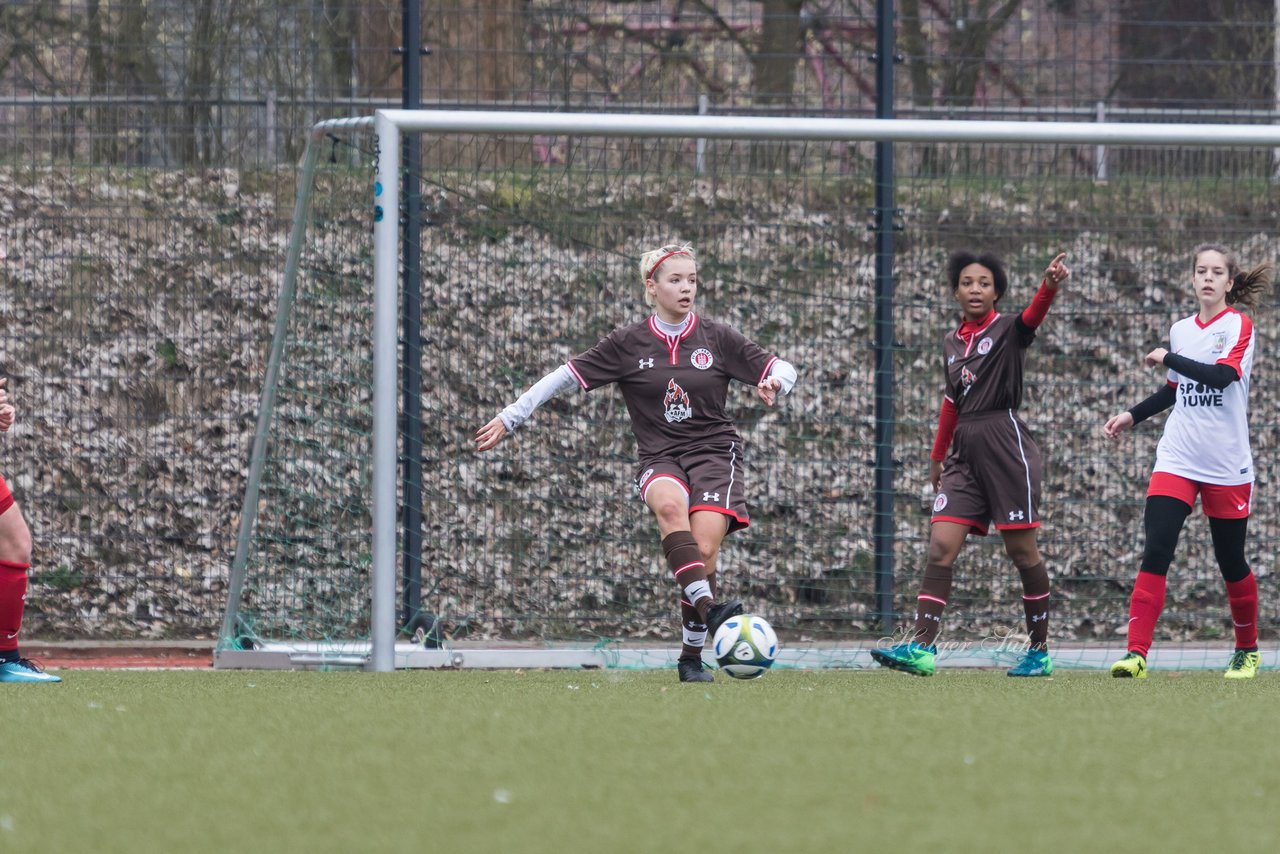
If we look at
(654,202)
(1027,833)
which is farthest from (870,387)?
(1027,833)

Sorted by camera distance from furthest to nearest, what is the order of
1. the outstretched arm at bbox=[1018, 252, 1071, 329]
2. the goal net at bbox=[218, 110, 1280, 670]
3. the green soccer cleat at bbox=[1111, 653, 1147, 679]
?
the goal net at bbox=[218, 110, 1280, 670]
the green soccer cleat at bbox=[1111, 653, 1147, 679]
the outstretched arm at bbox=[1018, 252, 1071, 329]

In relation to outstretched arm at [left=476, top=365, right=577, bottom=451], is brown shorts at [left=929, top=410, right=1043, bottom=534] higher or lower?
lower

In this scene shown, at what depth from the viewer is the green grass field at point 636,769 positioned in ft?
10.5

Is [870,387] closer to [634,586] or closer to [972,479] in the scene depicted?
[634,586]

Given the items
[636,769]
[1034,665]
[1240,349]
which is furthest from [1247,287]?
[636,769]

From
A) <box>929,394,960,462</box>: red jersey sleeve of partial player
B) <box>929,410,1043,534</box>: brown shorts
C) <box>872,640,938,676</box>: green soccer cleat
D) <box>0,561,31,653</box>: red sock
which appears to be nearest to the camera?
<box>0,561,31,653</box>: red sock

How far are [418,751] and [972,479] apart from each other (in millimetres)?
3428

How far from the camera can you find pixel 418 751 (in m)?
4.25

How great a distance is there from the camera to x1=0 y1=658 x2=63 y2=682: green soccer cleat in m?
6.40

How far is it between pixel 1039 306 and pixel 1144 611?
1.31m

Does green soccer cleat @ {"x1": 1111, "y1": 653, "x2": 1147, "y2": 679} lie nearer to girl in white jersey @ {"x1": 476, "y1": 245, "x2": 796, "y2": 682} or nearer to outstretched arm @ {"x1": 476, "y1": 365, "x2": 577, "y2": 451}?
girl in white jersey @ {"x1": 476, "y1": 245, "x2": 796, "y2": 682}

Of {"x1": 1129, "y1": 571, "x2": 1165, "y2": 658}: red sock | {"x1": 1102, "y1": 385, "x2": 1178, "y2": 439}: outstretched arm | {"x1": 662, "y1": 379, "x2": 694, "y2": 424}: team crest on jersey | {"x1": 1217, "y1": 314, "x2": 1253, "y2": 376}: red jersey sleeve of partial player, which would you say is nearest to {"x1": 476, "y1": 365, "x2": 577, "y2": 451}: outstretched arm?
{"x1": 662, "y1": 379, "x2": 694, "y2": 424}: team crest on jersey

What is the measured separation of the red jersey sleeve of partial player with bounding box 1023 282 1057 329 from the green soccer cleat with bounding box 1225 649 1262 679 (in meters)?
1.64

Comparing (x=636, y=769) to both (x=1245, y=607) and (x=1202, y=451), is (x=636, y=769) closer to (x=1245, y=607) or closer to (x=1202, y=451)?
(x=1202, y=451)
